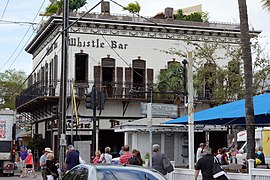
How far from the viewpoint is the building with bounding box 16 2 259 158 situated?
128ft

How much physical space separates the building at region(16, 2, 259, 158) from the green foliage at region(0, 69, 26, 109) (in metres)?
30.4

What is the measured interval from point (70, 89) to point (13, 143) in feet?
20.7

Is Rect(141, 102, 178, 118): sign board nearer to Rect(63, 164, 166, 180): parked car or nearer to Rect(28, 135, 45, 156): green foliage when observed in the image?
Rect(63, 164, 166, 180): parked car

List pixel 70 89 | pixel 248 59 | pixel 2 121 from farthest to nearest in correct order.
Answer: pixel 70 89, pixel 2 121, pixel 248 59

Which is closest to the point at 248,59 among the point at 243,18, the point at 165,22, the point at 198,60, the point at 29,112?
the point at 243,18

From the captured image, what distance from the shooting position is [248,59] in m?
15.7

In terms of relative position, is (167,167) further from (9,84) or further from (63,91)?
(9,84)

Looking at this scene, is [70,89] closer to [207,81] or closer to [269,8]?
[207,81]

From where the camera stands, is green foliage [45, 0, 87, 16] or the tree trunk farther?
green foliage [45, 0, 87, 16]

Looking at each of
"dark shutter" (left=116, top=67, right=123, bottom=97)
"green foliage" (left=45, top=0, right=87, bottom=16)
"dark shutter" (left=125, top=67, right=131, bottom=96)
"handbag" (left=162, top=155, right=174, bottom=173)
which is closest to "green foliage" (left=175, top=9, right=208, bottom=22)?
"green foliage" (left=45, top=0, right=87, bottom=16)

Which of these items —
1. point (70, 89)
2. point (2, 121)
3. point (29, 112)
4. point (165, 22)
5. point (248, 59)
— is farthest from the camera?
point (29, 112)

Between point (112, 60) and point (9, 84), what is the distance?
37.4 meters

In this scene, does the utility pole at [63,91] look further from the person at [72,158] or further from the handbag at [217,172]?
the handbag at [217,172]

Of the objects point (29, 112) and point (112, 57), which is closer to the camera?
point (112, 57)
